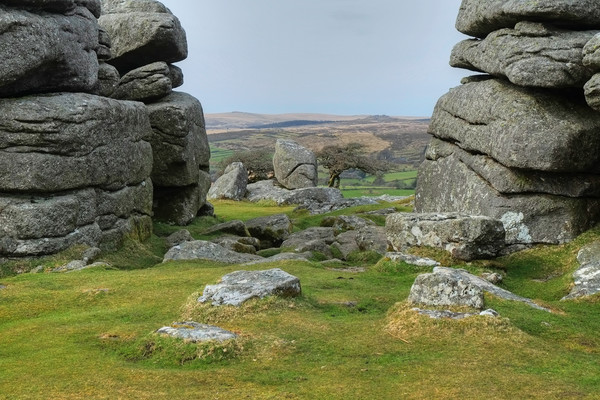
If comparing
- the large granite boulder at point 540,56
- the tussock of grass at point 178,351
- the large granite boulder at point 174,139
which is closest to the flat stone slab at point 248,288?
the tussock of grass at point 178,351

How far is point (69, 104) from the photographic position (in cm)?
3316

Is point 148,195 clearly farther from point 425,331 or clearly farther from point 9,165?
point 425,331

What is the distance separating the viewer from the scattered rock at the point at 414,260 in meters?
26.8

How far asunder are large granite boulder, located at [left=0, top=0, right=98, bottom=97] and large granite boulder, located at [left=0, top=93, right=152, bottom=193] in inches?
51.3

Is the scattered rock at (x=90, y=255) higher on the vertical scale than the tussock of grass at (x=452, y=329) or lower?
lower

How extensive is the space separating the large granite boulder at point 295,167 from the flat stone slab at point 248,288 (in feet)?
236

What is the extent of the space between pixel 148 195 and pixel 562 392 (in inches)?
1363

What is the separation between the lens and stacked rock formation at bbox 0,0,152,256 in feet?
101

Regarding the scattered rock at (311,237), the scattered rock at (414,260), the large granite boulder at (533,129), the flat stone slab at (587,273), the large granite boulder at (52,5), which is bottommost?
the scattered rock at (311,237)

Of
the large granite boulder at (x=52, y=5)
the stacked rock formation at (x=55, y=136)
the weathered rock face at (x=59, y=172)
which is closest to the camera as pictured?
the stacked rock formation at (x=55, y=136)

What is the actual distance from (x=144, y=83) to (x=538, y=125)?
30.1 metres

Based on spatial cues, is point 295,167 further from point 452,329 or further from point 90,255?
point 452,329

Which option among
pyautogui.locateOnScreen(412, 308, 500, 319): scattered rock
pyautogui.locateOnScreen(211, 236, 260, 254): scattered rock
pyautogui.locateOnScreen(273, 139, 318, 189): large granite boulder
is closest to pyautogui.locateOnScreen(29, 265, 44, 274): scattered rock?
pyautogui.locateOnScreen(211, 236, 260, 254): scattered rock

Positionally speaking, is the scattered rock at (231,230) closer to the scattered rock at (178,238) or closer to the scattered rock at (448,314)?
the scattered rock at (178,238)
